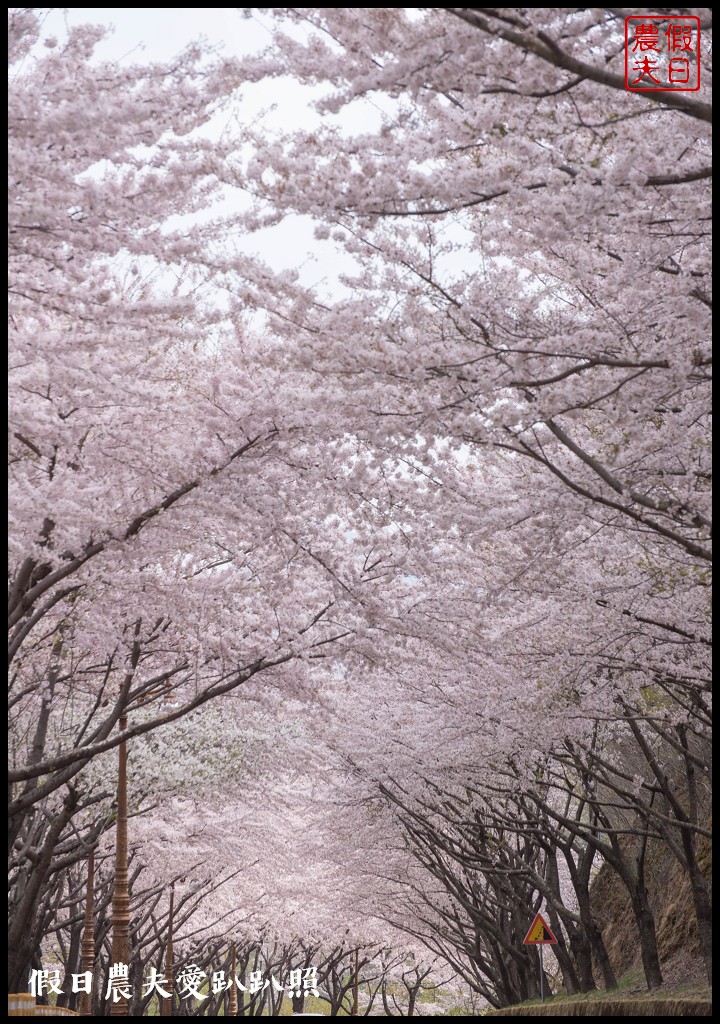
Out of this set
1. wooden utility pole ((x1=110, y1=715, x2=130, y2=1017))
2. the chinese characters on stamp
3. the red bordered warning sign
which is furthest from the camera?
the red bordered warning sign

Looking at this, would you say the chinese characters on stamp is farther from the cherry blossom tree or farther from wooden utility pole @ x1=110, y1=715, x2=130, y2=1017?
wooden utility pole @ x1=110, y1=715, x2=130, y2=1017

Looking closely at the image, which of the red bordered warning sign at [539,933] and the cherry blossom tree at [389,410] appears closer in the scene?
the cherry blossom tree at [389,410]

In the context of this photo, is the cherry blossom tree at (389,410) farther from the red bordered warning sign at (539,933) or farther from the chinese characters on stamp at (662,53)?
the red bordered warning sign at (539,933)

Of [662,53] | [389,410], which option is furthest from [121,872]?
[662,53]

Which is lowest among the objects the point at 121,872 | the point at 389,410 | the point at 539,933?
Answer: the point at 539,933

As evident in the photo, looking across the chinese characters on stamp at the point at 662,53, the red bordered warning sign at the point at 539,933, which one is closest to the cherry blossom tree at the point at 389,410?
the chinese characters on stamp at the point at 662,53

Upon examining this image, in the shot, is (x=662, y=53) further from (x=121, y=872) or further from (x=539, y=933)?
(x=539, y=933)

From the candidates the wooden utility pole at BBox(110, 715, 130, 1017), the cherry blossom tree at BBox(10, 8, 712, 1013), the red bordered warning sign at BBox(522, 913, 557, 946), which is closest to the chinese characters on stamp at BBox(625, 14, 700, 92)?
the cherry blossom tree at BBox(10, 8, 712, 1013)

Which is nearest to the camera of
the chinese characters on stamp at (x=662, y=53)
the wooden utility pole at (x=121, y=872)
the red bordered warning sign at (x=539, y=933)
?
the chinese characters on stamp at (x=662, y=53)

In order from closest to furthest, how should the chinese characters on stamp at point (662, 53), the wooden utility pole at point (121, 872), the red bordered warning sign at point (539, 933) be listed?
the chinese characters on stamp at point (662, 53)
the wooden utility pole at point (121, 872)
the red bordered warning sign at point (539, 933)

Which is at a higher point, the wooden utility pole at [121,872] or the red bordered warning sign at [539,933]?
the wooden utility pole at [121,872]

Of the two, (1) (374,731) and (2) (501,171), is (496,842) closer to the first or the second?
(1) (374,731)

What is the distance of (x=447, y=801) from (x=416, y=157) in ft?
61.3

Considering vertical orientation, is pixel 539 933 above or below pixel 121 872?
below
